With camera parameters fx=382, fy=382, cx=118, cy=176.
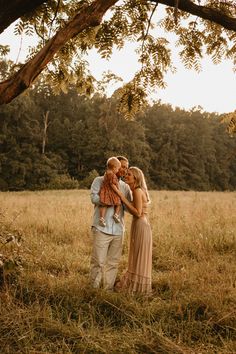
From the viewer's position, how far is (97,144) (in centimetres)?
4856

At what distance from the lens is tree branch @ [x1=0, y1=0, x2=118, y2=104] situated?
9.74 feet

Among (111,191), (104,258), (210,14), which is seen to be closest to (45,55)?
(210,14)

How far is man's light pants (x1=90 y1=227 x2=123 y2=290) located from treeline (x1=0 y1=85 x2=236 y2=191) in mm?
33601

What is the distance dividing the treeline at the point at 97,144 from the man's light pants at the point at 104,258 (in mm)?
33601

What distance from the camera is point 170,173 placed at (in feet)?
190

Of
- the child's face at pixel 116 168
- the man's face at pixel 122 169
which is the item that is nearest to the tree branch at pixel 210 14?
the child's face at pixel 116 168

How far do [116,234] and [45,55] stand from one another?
310 cm

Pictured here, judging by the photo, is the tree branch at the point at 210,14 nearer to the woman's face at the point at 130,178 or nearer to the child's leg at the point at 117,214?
the woman's face at the point at 130,178

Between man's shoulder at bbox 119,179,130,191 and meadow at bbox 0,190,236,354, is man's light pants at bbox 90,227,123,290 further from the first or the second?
man's shoulder at bbox 119,179,130,191

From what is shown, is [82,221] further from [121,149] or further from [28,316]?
[121,149]

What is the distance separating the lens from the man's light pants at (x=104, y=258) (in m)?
5.30

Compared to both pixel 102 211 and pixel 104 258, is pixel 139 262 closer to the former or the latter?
pixel 104 258

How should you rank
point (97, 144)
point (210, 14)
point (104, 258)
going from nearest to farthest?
point (210, 14) < point (104, 258) < point (97, 144)

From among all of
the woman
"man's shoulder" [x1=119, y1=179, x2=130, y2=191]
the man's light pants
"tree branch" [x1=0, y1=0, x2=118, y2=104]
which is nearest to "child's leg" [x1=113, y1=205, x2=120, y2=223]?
the woman
